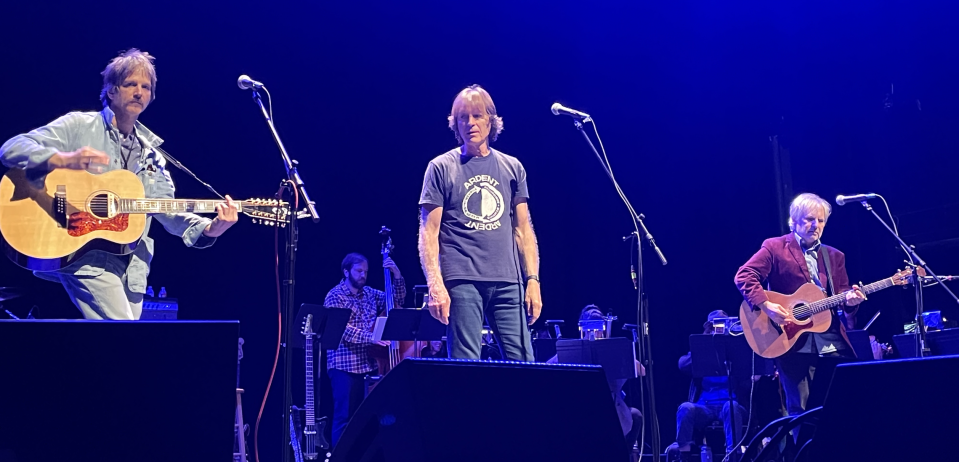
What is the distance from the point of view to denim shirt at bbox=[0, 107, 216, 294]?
3.57 meters

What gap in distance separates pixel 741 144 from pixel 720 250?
135cm

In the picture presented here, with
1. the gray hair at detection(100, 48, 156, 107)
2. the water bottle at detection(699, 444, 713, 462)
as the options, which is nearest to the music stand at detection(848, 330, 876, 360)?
the water bottle at detection(699, 444, 713, 462)

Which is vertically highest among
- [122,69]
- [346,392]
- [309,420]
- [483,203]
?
[122,69]

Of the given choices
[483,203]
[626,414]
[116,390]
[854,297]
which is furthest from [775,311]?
[116,390]

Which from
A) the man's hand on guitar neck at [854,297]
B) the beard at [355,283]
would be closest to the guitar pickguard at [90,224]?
the beard at [355,283]

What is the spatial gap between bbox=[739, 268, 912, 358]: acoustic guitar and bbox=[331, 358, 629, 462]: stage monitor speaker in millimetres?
4211

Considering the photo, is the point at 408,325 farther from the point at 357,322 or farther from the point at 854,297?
the point at 854,297

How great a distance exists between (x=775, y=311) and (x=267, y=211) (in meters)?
3.60

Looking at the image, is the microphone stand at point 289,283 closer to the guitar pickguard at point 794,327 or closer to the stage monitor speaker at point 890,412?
the stage monitor speaker at point 890,412

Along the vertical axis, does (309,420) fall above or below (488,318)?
below

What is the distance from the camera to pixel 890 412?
2045 mm

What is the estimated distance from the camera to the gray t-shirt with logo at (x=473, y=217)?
4.13m

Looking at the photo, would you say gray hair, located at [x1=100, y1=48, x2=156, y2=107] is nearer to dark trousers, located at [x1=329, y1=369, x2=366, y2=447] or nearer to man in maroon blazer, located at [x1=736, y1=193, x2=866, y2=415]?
man in maroon blazer, located at [x1=736, y1=193, x2=866, y2=415]

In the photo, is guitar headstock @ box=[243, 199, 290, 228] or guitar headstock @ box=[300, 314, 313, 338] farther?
guitar headstock @ box=[300, 314, 313, 338]
